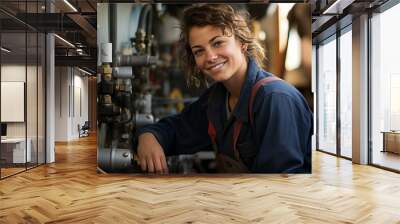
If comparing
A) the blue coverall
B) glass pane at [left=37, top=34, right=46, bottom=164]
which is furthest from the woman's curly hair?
glass pane at [left=37, top=34, right=46, bottom=164]

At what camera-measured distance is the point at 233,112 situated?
6.00 meters

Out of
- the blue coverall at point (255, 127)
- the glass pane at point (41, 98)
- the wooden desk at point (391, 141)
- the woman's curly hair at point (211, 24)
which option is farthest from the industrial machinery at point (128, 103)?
the wooden desk at point (391, 141)

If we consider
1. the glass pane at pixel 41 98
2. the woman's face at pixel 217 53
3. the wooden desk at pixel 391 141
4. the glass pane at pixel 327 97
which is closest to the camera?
the woman's face at pixel 217 53

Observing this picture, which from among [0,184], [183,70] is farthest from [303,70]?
[0,184]

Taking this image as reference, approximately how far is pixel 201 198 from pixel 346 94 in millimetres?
5548

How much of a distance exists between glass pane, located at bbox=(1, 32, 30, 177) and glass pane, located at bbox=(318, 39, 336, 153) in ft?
22.3

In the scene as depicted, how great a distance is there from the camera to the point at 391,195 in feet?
16.3

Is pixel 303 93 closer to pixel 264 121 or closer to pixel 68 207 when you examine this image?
pixel 264 121

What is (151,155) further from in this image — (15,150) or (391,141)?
(391,141)

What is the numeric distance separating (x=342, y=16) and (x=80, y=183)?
567cm

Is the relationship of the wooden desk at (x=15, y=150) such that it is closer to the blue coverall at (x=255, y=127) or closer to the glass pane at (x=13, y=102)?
the glass pane at (x=13, y=102)

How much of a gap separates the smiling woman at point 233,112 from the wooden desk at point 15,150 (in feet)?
6.82

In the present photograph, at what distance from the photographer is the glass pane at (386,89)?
7102 mm

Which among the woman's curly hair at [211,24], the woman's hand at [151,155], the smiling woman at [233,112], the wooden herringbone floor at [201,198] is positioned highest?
the woman's curly hair at [211,24]
